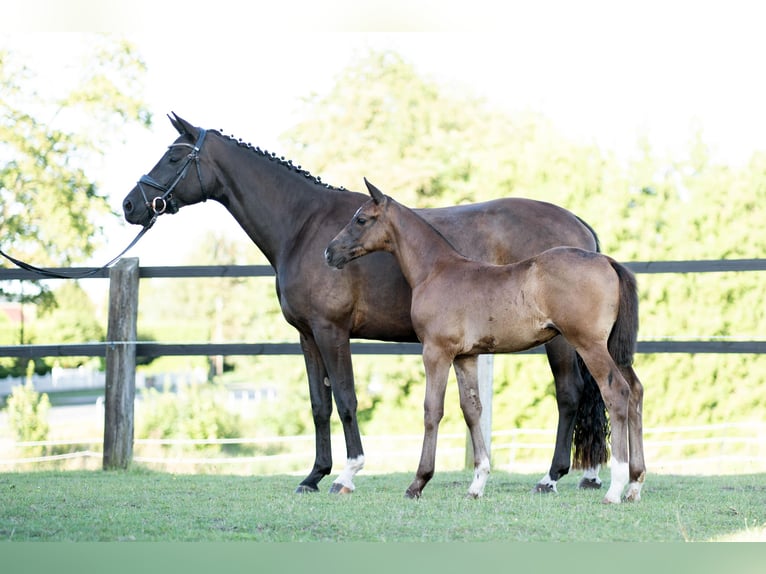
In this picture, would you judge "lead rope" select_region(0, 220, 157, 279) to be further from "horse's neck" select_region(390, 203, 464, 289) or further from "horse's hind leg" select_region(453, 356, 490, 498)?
"horse's hind leg" select_region(453, 356, 490, 498)

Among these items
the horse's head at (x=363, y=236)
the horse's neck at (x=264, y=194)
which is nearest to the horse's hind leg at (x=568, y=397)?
the horse's head at (x=363, y=236)

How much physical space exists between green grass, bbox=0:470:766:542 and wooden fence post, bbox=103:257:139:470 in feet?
3.95

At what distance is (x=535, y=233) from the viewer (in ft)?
21.2

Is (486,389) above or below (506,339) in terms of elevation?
below

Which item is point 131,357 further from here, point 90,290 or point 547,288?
point 90,290

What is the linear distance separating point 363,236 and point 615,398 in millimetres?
1956

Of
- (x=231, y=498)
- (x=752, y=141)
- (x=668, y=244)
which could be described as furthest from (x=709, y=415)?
(x=231, y=498)

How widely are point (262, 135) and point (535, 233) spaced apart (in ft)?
60.2

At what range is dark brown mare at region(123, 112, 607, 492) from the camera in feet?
20.6

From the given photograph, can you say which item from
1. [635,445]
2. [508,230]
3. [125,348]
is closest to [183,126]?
[125,348]

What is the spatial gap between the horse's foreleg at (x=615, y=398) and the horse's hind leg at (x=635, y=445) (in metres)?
0.10

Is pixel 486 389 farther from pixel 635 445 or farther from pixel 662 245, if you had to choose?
pixel 662 245

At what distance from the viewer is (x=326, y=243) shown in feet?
21.2

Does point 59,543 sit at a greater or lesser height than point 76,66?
lesser
